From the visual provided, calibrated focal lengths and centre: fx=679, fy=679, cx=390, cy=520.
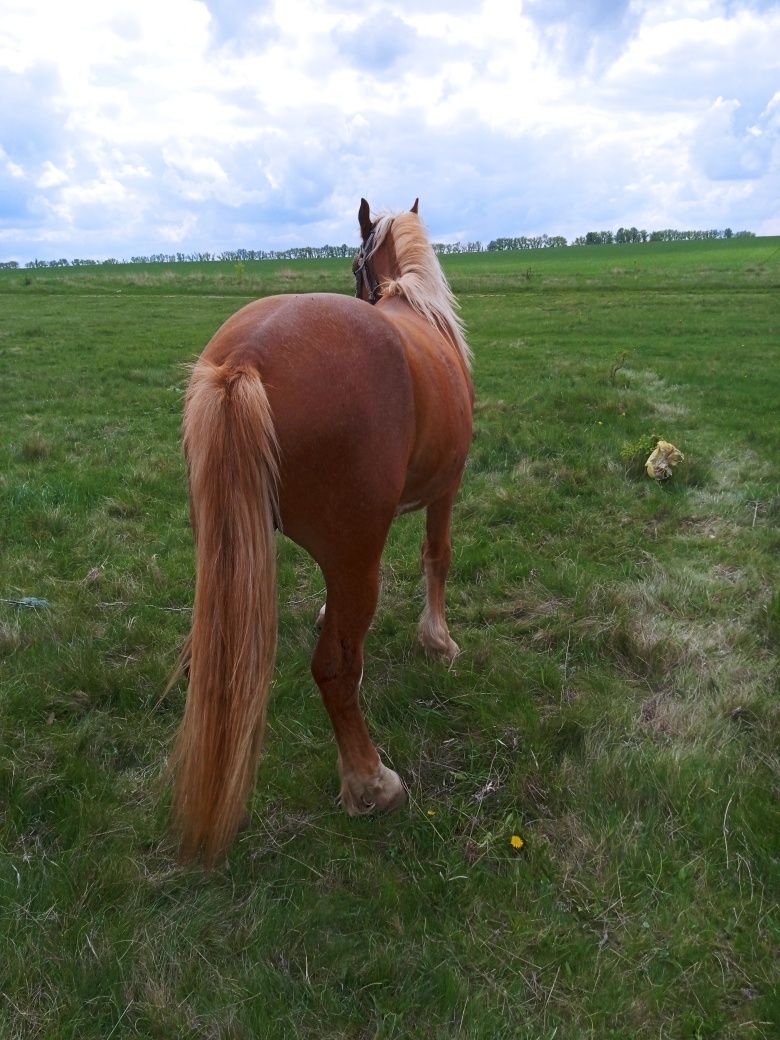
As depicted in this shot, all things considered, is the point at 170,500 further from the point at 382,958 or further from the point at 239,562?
the point at 382,958

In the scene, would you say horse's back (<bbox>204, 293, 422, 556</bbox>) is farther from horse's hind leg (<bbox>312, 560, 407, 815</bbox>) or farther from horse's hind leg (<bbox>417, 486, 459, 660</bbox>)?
horse's hind leg (<bbox>417, 486, 459, 660</bbox>)

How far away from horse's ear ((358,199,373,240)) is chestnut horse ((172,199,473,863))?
169cm

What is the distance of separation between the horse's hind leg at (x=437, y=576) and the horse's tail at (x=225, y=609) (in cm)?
152

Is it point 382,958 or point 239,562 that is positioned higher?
point 239,562

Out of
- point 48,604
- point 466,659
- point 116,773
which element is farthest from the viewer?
point 48,604

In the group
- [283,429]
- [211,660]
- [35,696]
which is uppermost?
A: [283,429]

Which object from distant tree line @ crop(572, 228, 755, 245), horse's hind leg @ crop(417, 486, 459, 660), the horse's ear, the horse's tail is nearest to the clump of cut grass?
horse's hind leg @ crop(417, 486, 459, 660)

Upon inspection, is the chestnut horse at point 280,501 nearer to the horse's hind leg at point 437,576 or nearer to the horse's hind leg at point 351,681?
the horse's hind leg at point 351,681

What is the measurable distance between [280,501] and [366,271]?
225cm

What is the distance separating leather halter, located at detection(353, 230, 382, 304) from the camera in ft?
12.6

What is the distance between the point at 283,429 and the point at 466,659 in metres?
1.76

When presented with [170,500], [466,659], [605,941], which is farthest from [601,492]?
[605,941]

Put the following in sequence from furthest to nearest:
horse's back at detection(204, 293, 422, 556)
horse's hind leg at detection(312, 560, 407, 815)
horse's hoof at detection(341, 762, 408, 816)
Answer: horse's hoof at detection(341, 762, 408, 816) → horse's hind leg at detection(312, 560, 407, 815) → horse's back at detection(204, 293, 422, 556)

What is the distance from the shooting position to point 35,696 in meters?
2.92
